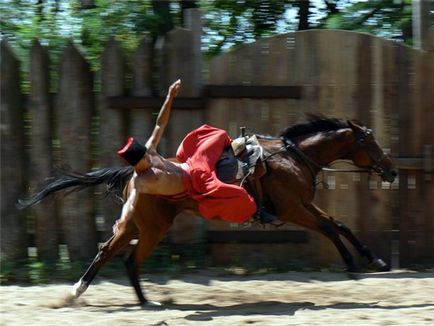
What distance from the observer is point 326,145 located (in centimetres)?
703

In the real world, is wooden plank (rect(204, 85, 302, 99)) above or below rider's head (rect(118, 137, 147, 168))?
above

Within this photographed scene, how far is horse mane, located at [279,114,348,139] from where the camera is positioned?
7102 mm

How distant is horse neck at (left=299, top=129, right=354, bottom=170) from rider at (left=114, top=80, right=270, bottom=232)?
2.93 ft

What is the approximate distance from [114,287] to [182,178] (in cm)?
147

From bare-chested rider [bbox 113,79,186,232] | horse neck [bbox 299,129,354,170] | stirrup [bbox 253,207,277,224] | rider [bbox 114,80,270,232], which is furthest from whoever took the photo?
horse neck [bbox 299,129,354,170]

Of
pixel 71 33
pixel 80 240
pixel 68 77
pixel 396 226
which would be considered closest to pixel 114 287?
pixel 80 240

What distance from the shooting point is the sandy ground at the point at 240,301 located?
5.73 m

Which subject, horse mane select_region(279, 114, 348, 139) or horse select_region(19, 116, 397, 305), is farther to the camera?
horse mane select_region(279, 114, 348, 139)

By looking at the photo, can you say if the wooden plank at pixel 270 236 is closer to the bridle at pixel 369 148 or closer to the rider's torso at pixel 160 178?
the bridle at pixel 369 148

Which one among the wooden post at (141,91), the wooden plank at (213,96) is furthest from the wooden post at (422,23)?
the wooden post at (141,91)

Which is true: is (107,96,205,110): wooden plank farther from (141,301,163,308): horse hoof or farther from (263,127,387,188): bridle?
(141,301,163,308): horse hoof

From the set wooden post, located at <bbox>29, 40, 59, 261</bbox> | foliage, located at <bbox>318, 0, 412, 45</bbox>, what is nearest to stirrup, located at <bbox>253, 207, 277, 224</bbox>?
wooden post, located at <bbox>29, 40, 59, 261</bbox>

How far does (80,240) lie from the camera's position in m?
7.59

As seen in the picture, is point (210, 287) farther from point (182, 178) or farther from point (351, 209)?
point (351, 209)
